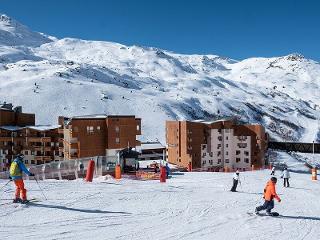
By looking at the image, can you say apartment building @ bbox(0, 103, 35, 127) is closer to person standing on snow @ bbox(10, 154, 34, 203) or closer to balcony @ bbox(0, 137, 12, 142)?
balcony @ bbox(0, 137, 12, 142)

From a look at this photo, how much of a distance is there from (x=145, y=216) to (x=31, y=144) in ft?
222

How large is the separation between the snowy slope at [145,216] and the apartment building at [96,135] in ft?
150

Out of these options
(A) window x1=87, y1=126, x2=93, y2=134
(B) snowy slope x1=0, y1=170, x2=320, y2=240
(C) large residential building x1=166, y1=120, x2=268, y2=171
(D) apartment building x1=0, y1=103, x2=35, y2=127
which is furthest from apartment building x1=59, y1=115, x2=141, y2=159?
(B) snowy slope x1=0, y1=170, x2=320, y2=240

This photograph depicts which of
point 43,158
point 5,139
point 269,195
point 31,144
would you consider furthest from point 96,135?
point 269,195

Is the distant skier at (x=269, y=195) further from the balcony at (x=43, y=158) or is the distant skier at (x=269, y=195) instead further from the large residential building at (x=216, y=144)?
the balcony at (x=43, y=158)

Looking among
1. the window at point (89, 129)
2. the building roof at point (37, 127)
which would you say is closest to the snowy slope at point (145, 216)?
the window at point (89, 129)

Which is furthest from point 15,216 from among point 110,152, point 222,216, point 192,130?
point 192,130

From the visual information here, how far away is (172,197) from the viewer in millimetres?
17531

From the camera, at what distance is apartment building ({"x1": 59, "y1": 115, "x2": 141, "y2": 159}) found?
64.6 m

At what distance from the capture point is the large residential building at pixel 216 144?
8031cm

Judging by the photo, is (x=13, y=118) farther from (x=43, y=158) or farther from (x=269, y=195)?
(x=269, y=195)

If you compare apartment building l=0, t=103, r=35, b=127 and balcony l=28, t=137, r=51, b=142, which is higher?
apartment building l=0, t=103, r=35, b=127

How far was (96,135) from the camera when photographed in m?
66.6

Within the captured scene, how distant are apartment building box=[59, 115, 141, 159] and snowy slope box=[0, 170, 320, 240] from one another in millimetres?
45863
